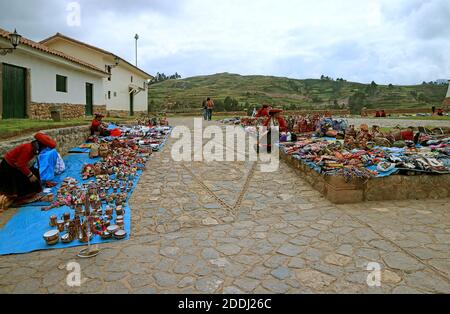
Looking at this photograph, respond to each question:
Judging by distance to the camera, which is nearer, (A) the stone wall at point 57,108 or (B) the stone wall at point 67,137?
(B) the stone wall at point 67,137

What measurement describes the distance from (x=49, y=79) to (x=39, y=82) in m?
0.91

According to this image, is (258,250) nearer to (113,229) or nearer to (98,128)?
(113,229)

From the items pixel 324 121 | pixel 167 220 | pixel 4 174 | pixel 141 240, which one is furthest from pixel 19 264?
pixel 324 121

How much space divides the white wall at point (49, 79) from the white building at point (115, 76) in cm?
474

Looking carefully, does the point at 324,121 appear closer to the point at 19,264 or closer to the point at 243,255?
the point at 243,255

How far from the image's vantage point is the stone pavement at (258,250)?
10.6 feet

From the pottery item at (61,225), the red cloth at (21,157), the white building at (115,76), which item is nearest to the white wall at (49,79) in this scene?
the white building at (115,76)

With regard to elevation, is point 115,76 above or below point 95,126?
above

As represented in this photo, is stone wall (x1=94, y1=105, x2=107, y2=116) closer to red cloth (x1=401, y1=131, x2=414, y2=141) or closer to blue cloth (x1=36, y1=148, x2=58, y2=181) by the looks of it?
blue cloth (x1=36, y1=148, x2=58, y2=181)

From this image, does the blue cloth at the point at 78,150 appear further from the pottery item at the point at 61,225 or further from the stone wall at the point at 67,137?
the pottery item at the point at 61,225

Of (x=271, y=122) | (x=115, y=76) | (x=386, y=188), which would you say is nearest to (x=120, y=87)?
(x=115, y=76)

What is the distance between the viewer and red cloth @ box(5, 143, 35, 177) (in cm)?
560

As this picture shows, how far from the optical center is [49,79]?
1559 centimetres
